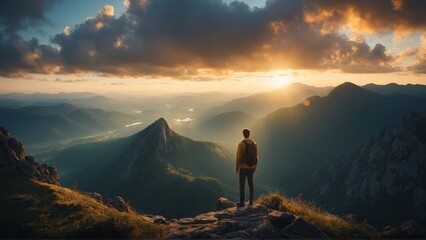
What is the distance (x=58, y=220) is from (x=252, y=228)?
11.2 m

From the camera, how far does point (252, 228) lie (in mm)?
14680

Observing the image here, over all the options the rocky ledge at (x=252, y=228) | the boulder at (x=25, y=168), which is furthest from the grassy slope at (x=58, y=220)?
Result: the boulder at (x=25, y=168)

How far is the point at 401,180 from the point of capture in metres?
193

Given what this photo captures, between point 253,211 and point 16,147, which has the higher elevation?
point 16,147

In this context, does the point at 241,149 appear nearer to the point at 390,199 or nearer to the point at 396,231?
the point at 396,231

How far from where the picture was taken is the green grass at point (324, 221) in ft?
51.1

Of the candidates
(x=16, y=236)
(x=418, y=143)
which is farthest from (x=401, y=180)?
(x=16, y=236)

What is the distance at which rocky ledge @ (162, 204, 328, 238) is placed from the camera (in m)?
14.2

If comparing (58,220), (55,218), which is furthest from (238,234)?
(55,218)

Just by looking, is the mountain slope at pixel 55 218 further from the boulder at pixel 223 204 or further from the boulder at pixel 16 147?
the boulder at pixel 16 147

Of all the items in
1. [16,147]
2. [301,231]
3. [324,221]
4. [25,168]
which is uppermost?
[16,147]

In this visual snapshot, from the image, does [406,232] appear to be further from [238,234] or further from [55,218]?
[55,218]

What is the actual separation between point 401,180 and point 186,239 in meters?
221

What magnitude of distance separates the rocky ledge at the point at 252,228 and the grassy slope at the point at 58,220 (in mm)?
1669
